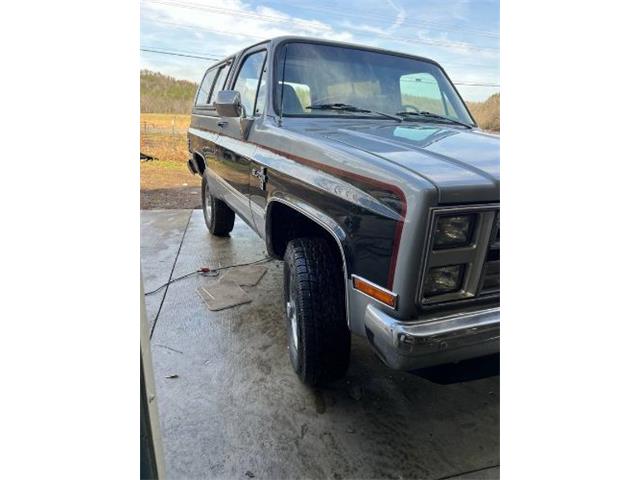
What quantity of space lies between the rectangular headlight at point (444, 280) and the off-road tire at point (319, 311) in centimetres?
63

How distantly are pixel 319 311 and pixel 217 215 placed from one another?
3056 mm

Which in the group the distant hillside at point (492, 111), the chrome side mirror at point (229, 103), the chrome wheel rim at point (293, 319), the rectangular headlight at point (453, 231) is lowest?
the chrome wheel rim at point (293, 319)

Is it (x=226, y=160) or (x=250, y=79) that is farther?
(x=226, y=160)

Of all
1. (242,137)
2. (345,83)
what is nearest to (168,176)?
(242,137)

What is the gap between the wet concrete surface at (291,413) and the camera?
5.98ft

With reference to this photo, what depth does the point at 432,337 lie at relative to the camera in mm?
1481

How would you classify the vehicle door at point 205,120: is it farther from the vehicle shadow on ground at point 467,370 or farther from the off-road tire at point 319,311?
the vehicle shadow on ground at point 467,370

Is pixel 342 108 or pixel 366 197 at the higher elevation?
pixel 342 108

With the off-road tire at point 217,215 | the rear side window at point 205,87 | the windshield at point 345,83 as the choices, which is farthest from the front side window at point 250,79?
the off-road tire at point 217,215

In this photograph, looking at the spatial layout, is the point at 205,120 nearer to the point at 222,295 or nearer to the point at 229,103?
the point at 229,103
